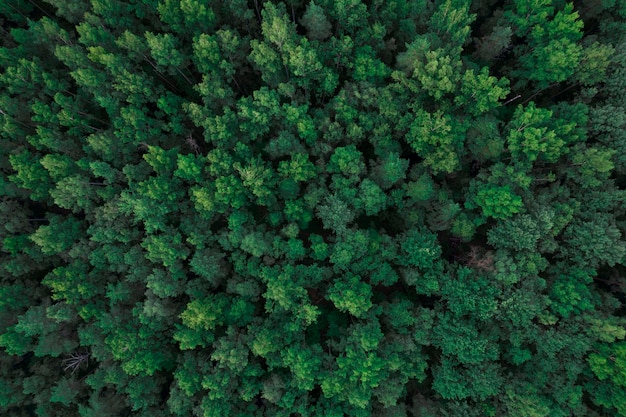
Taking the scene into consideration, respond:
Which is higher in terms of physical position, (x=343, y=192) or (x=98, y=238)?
(x=343, y=192)

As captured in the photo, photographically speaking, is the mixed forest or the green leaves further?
the mixed forest

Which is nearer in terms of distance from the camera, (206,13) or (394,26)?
(206,13)

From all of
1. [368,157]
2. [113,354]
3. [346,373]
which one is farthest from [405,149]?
[113,354]

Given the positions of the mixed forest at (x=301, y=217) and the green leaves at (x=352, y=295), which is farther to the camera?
the mixed forest at (x=301, y=217)

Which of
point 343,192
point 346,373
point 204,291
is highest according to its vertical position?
point 343,192

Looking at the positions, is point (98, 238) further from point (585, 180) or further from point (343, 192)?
point (585, 180)

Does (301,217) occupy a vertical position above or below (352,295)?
above

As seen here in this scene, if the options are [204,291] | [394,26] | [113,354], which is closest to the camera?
[113,354]

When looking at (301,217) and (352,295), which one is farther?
(301,217)
